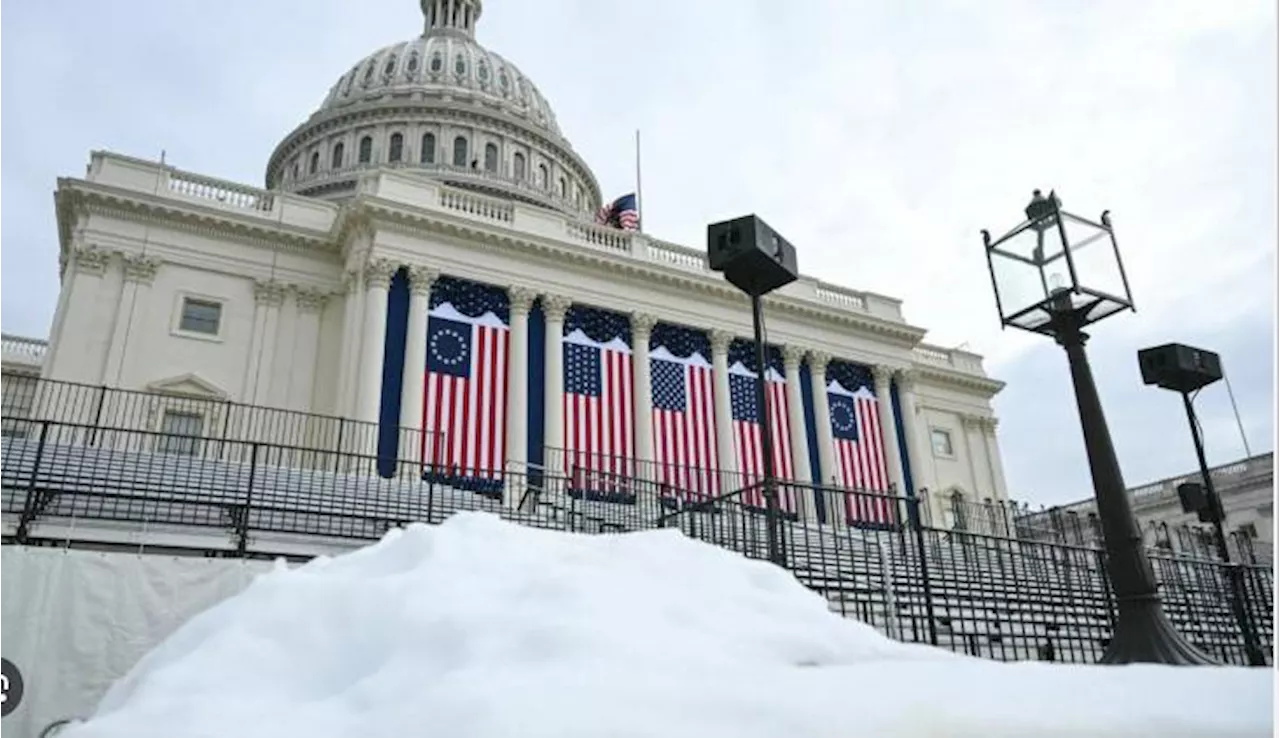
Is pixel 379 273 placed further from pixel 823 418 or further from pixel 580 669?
pixel 580 669

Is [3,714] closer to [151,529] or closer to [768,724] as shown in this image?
[151,529]

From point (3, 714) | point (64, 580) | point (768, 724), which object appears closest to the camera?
point (768, 724)

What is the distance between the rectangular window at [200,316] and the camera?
24812 millimetres

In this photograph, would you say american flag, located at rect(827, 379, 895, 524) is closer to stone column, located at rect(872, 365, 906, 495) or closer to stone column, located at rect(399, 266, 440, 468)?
stone column, located at rect(872, 365, 906, 495)

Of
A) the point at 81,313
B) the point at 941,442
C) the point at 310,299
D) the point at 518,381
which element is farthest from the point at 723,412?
the point at 81,313

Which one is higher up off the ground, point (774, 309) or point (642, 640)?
point (774, 309)

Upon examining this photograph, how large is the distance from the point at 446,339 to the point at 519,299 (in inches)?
113

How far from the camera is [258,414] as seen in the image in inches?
953

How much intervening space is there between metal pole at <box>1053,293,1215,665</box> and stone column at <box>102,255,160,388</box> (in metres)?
24.3

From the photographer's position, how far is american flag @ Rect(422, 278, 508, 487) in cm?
2353

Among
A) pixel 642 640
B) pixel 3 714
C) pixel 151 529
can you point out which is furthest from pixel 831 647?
pixel 151 529

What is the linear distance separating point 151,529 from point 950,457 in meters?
34.8

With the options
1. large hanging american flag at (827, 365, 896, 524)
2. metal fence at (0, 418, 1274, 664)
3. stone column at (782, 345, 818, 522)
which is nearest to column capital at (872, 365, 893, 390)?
large hanging american flag at (827, 365, 896, 524)

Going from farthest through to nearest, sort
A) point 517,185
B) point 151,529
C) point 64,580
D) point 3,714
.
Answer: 1. point 517,185
2. point 151,529
3. point 64,580
4. point 3,714
